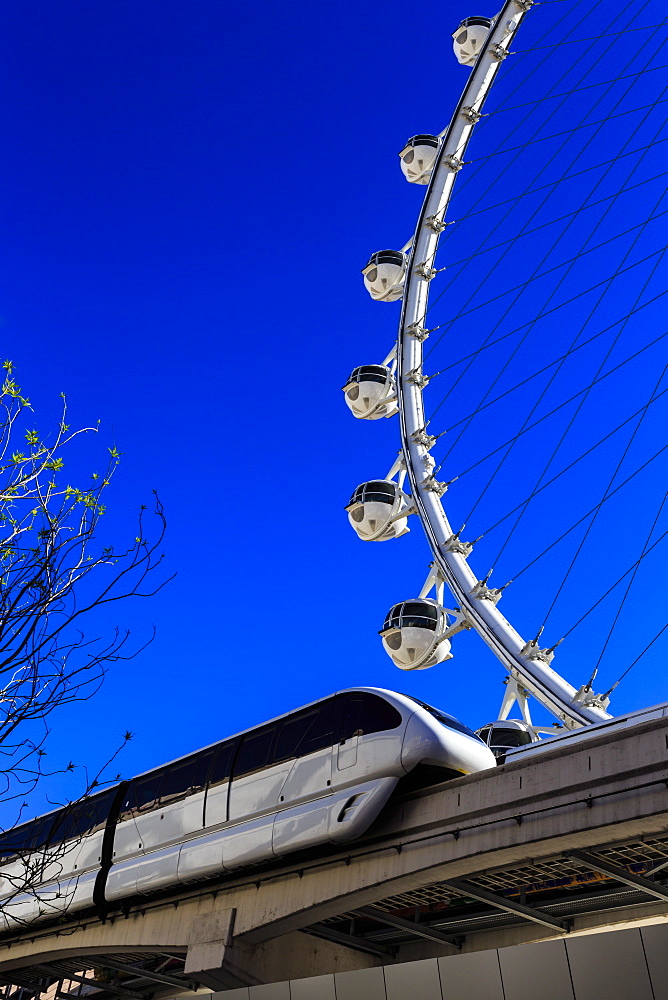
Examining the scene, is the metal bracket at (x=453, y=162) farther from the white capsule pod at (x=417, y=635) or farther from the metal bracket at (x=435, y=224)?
the white capsule pod at (x=417, y=635)

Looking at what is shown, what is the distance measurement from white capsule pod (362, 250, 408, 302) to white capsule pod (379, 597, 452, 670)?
9.88m

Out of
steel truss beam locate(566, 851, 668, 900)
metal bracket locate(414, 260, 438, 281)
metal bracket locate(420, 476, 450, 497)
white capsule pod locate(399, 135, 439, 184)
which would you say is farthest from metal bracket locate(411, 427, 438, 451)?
steel truss beam locate(566, 851, 668, 900)

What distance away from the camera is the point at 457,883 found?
475 inches

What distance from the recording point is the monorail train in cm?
1207

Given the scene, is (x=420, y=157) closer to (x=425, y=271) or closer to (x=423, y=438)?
(x=425, y=271)

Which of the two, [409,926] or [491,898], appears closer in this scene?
[491,898]

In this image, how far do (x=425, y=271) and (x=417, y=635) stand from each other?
9812 millimetres

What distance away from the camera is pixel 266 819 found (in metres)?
13.2

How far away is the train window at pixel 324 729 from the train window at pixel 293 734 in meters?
0.09

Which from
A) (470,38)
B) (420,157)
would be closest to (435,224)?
(420,157)

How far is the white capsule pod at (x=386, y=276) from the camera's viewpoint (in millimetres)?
26953

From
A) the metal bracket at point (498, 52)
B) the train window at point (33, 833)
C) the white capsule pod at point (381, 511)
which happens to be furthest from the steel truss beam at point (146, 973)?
the metal bracket at point (498, 52)

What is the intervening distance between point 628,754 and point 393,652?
11425 millimetres

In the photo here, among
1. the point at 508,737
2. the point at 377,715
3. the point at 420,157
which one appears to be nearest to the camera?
the point at 377,715
